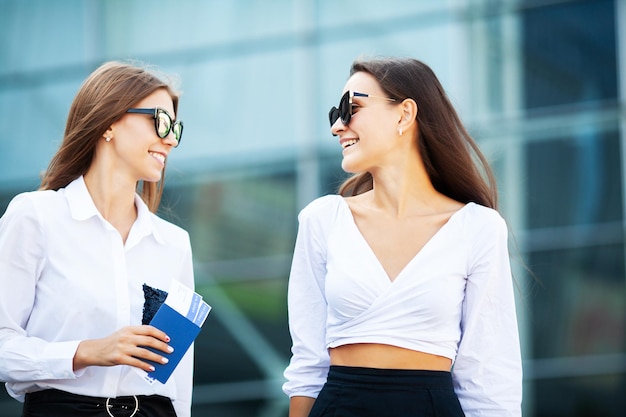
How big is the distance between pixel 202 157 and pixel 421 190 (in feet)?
22.7

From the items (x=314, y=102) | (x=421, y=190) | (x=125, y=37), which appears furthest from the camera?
(x=125, y=37)

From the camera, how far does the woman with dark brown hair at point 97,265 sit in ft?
13.4

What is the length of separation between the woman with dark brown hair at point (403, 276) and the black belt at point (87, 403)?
1.73ft

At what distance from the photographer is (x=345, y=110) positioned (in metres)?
4.43

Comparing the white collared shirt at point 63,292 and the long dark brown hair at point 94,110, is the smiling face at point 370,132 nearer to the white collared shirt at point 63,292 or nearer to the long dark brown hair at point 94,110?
the long dark brown hair at point 94,110

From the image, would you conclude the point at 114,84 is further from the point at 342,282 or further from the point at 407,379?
the point at 407,379

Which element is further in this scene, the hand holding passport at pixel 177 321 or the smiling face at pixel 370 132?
the smiling face at pixel 370 132

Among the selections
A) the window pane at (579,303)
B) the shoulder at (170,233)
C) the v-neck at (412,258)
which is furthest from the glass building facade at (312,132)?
the v-neck at (412,258)

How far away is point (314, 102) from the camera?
11.0 m

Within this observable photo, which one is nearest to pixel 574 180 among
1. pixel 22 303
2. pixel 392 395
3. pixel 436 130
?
pixel 436 130

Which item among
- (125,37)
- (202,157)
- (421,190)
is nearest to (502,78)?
(202,157)

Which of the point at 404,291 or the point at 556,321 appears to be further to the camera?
the point at 556,321

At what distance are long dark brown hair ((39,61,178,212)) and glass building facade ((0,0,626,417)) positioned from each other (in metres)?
5.01

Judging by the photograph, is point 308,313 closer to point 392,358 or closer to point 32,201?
point 392,358
